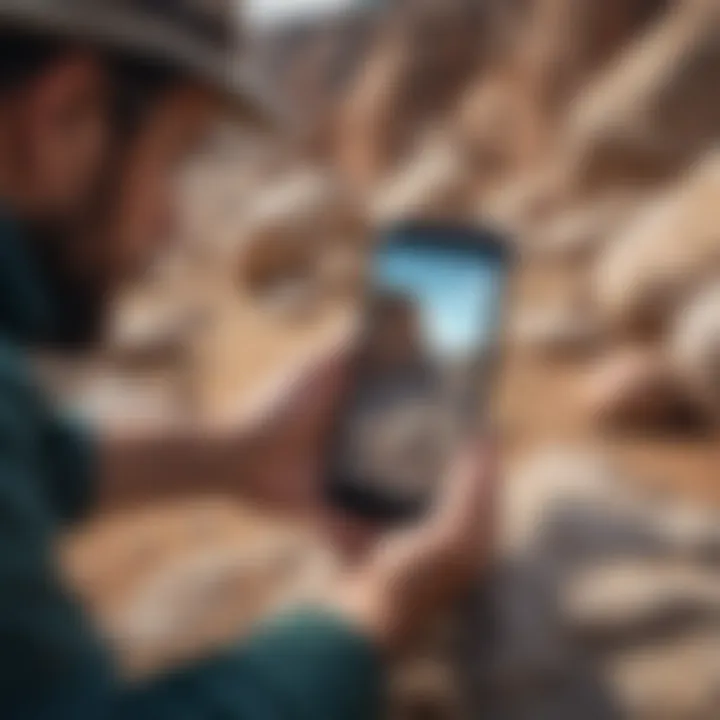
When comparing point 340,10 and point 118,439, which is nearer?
point 118,439

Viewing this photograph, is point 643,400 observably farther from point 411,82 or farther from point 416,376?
point 411,82

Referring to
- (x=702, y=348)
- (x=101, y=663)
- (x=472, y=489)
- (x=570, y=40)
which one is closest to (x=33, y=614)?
(x=101, y=663)

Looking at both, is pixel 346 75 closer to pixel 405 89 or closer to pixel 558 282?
pixel 405 89

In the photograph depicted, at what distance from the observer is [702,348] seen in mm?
492

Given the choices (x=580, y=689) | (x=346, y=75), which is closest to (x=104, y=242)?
(x=346, y=75)

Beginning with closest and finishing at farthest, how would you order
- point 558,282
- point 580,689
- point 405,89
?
point 580,689, point 558,282, point 405,89

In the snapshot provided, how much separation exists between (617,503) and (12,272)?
0.84 feet

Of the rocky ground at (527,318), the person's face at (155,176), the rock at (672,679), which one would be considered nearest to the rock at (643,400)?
A: the rocky ground at (527,318)

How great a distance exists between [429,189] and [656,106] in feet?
0.34

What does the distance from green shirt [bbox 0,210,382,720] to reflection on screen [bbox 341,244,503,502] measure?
2.7 inches

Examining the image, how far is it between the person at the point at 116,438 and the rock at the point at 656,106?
17 cm

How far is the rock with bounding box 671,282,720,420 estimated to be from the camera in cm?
49

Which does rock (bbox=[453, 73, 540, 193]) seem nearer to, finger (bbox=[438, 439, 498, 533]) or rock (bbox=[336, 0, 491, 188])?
rock (bbox=[336, 0, 491, 188])

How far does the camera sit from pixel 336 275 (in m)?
0.55
